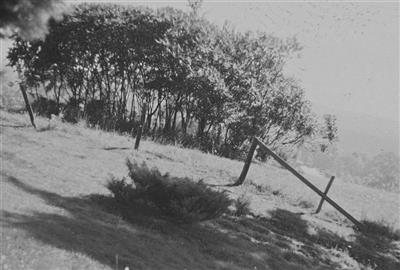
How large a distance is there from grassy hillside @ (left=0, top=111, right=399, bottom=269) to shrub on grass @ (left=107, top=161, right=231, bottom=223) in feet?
0.84

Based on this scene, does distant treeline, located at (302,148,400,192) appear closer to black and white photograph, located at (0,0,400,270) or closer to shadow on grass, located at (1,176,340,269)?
black and white photograph, located at (0,0,400,270)

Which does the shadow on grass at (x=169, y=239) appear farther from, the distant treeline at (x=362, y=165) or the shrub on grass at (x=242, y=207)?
the distant treeline at (x=362, y=165)

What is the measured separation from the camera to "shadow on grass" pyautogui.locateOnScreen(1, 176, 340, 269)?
607 centimetres

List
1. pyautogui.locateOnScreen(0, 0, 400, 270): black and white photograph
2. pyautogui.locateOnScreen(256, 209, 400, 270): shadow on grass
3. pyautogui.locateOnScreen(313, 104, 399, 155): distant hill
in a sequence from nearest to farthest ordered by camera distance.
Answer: pyautogui.locateOnScreen(0, 0, 400, 270): black and white photograph
pyautogui.locateOnScreen(256, 209, 400, 270): shadow on grass
pyautogui.locateOnScreen(313, 104, 399, 155): distant hill

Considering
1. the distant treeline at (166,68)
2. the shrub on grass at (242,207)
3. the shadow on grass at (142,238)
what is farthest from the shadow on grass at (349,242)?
the distant treeline at (166,68)

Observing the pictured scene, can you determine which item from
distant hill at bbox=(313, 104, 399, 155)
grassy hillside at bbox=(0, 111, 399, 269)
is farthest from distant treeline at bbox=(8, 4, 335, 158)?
distant hill at bbox=(313, 104, 399, 155)

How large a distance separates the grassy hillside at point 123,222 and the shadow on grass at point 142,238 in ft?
0.06

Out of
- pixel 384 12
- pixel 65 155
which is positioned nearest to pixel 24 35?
pixel 65 155

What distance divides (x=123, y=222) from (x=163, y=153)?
5.86m

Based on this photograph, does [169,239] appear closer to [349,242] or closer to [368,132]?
[349,242]

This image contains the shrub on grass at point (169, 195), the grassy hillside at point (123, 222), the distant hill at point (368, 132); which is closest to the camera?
the grassy hillside at point (123, 222)

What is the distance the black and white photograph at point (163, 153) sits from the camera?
6497mm

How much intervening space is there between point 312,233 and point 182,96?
8.86 m

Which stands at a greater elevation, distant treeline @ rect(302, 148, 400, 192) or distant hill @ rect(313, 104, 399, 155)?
distant hill @ rect(313, 104, 399, 155)
